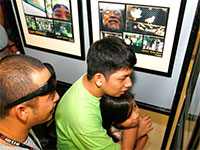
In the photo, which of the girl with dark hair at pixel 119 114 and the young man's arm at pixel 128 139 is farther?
the young man's arm at pixel 128 139

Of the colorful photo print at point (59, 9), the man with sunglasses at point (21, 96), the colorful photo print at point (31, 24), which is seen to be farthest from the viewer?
the colorful photo print at point (31, 24)

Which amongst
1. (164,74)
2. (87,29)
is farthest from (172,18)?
(87,29)

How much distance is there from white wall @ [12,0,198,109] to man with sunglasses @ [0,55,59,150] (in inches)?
36.3

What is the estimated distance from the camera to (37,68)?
0.91 meters

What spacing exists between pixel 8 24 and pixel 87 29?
1.01 meters

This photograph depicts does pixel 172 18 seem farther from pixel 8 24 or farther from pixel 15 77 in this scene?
pixel 8 24

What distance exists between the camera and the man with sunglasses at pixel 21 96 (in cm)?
83

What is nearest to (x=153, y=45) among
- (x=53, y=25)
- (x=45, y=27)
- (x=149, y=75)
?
(x=149, y=75)

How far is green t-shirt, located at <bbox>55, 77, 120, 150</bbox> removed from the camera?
1180 millimetres

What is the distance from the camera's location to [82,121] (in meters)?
1.17

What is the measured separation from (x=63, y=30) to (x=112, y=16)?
54cm

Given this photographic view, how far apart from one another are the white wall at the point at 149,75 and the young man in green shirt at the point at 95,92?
0.48 metres

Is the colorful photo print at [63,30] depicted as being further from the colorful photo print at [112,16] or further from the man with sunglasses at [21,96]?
the man with sunglasses at [21,96]

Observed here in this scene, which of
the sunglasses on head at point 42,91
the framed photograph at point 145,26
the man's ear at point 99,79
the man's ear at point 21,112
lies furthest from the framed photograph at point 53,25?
the man's ear at point 21,112
